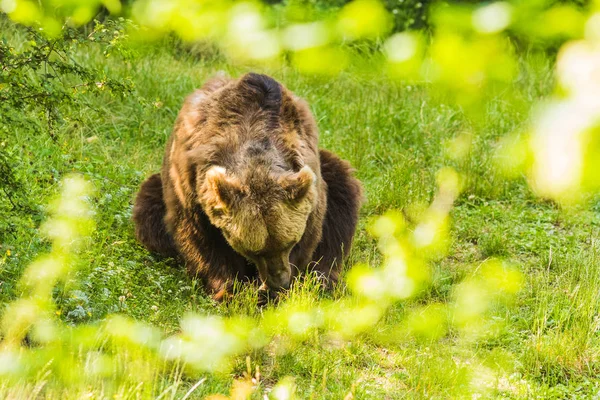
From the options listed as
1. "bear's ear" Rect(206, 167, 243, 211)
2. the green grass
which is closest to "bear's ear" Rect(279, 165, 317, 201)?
"bear's ear" Rect(206, 167, 243, 211)

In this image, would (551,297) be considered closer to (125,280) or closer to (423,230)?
Answer: (423,230)

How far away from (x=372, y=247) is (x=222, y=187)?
2.33 metres

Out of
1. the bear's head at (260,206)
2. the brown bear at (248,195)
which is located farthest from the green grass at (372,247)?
the bear's head at (260,206)

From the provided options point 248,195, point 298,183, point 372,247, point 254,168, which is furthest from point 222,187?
point 372,247

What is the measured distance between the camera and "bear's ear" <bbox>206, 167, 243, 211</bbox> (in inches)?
185

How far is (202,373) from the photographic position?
4172 mm

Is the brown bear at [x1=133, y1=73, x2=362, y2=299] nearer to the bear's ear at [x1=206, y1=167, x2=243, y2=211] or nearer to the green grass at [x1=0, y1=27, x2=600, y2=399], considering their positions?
the bear's ear at [x1=206, y1=167, x2=243, y2=211]

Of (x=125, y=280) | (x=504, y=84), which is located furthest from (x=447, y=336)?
(x=504, y=84)

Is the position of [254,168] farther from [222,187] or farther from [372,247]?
[372,247]

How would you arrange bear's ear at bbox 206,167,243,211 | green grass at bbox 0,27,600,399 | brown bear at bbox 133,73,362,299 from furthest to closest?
brown bear at bbox 133,73,362,299 → bear's ear at bbox 206,167,243,211 → green grass at bbox 0,27,600,399

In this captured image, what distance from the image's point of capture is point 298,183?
4746mm

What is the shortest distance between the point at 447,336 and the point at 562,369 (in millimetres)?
870

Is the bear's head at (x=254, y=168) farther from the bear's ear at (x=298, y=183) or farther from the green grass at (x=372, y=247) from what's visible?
the green grass at (x=372, y=247)

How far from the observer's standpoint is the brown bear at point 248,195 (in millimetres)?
4812
